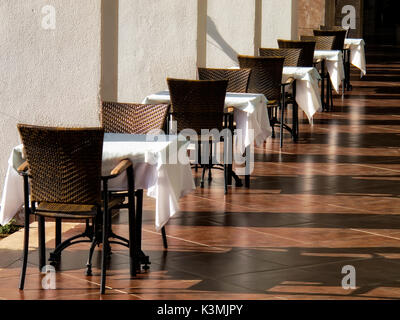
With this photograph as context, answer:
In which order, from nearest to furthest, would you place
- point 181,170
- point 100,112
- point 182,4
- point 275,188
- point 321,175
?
point 181,170, point 100,112, point 275,188, point 321,175, point 182,4

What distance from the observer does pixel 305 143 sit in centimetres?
1077

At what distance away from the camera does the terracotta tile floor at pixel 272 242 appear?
5172 millimetres

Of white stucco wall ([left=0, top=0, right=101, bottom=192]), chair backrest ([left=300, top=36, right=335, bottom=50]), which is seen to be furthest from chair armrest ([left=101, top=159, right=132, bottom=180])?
chair backrest ([left=300, top=36, right=335, bottom=50])

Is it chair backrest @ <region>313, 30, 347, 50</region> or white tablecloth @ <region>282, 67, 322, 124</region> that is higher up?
chair backrest @ <region>313, 30, 347, 50</region>

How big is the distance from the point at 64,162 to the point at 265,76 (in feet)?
16.4

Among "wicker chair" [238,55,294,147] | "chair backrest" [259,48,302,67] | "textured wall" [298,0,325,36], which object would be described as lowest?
"wicker chair" [238,55,294,147]

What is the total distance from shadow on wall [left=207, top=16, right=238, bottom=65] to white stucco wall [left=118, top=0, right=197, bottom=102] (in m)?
2.45

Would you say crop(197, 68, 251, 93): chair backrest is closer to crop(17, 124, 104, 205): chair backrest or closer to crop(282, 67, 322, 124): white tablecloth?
crop(282, 67, 322, 124): white tablecloth

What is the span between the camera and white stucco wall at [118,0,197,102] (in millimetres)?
9578

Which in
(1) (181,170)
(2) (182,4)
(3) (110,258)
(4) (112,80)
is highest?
(2) (182,4)

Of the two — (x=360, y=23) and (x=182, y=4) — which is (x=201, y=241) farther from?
(x=360, y=23)

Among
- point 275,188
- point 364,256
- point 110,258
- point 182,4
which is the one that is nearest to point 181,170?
point 110,258

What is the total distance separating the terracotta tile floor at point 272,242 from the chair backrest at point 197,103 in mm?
601

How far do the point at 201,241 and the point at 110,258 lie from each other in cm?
73
